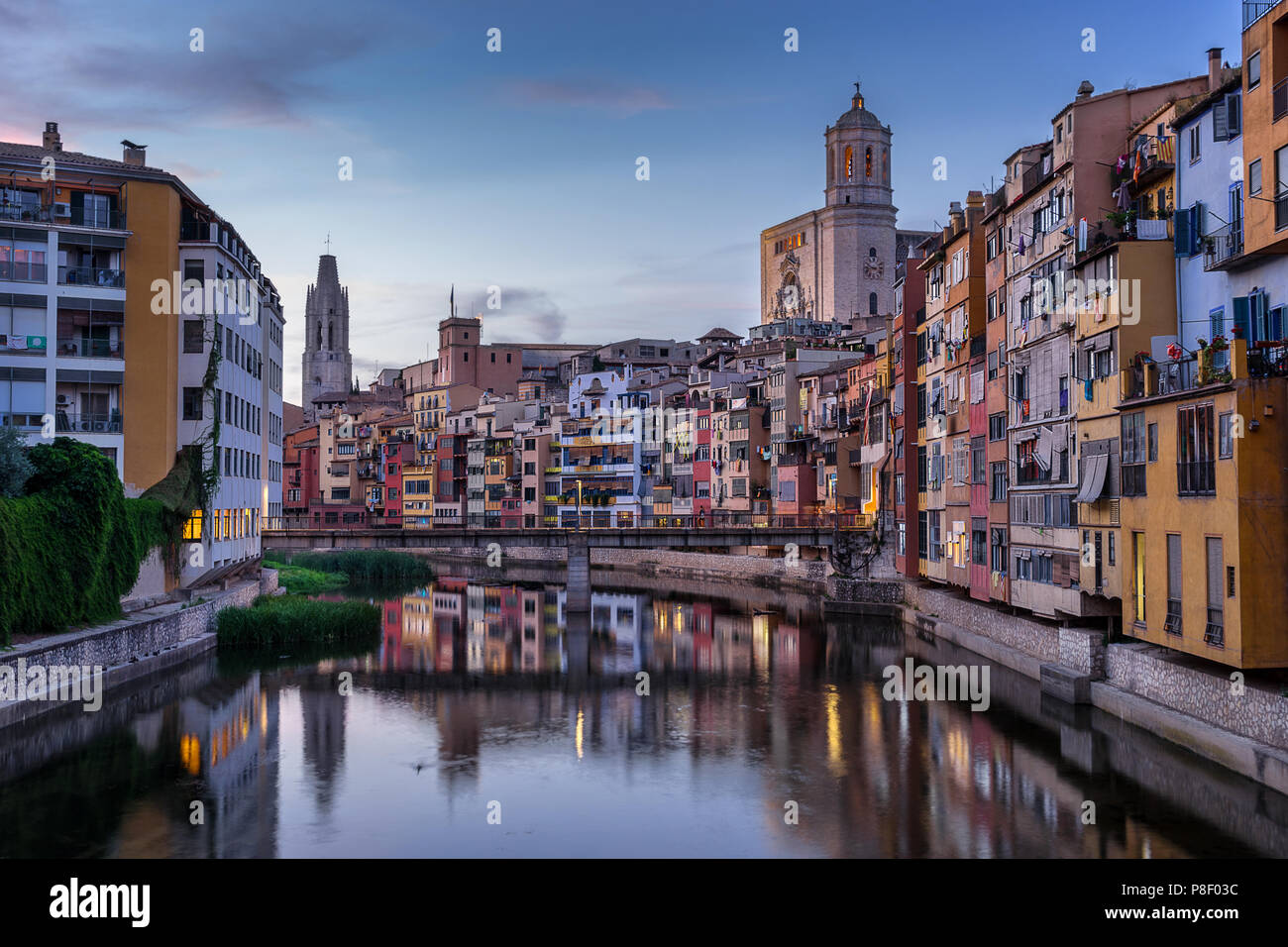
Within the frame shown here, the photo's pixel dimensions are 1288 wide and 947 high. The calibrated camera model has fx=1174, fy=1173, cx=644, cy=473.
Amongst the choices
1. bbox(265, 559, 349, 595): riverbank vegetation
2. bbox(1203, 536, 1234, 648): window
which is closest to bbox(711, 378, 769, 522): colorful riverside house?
bbox(265, 559, 349, 595): riverbank vegetation

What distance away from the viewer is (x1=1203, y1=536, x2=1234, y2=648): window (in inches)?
997

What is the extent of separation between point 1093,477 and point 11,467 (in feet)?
104

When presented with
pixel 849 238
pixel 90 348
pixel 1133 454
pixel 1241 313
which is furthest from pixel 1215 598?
pixel 849 238

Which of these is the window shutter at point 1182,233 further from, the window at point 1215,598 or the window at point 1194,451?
the window at point 1215,598

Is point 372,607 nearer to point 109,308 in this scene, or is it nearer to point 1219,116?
point 109,308

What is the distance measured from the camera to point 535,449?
10325cm

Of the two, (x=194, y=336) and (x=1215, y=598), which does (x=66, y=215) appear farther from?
(x=1215, y=598)

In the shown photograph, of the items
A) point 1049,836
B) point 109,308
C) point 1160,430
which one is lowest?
point 1049,836

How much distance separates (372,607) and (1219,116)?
3849 centimetres

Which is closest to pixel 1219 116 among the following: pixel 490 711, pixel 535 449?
pixel 490 711

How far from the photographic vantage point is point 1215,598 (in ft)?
84.0

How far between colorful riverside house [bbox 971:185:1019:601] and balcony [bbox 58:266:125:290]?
1329 inches

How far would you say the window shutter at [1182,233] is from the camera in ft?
99.1

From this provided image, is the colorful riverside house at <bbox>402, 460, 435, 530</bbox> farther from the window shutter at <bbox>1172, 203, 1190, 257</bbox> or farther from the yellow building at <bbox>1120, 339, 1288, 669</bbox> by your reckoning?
the window shutter at <bbox>1172, 203, 1190, 257</bbox>
